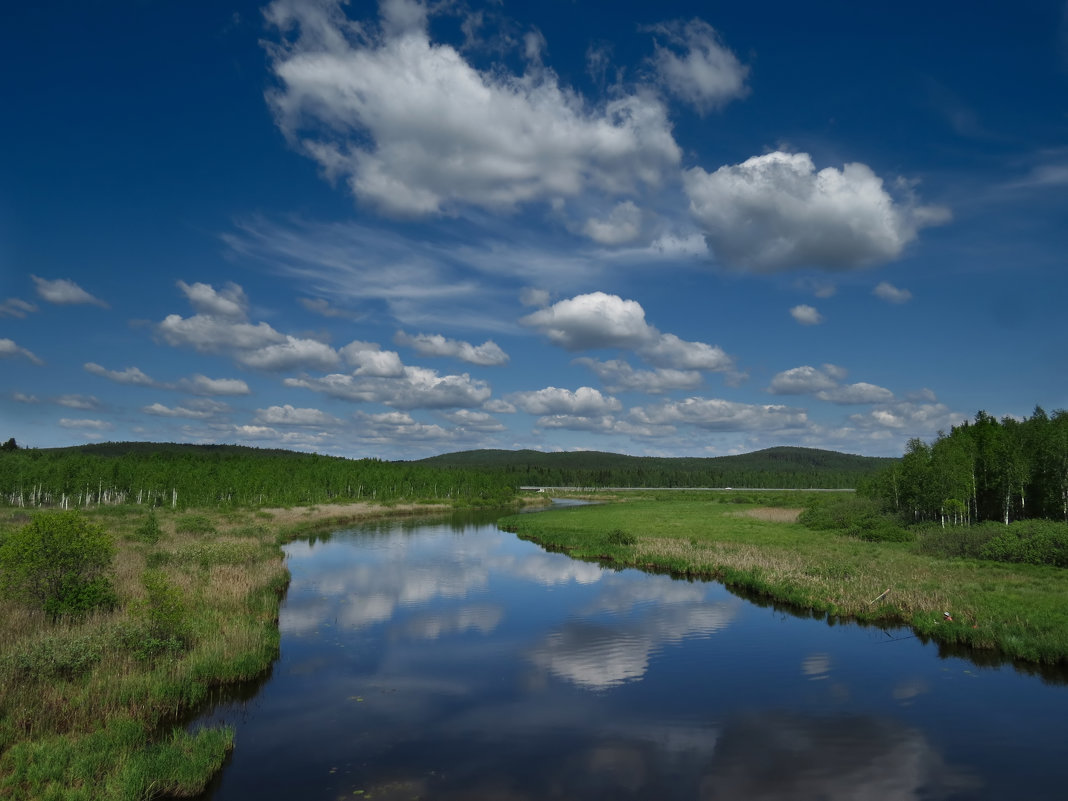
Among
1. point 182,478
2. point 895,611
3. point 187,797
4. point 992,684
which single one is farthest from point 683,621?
point 182,478

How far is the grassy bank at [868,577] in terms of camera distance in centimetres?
2727

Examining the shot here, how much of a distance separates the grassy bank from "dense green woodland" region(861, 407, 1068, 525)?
12913 mm

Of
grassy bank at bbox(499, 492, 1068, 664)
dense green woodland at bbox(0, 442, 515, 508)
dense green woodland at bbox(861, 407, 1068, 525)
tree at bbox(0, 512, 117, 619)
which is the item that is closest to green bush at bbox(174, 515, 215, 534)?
grassy bank at bbox(499, 492, 1068, 664)

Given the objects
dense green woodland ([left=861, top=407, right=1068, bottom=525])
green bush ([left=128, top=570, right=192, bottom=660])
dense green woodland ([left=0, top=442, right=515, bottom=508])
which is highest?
dense green woodland ([left=861, top=407, right=1068, bottom=525])

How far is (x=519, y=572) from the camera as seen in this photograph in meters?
48.3

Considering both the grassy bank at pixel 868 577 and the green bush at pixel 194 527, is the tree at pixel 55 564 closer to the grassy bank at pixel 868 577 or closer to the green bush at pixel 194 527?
the grassy bank at pixel 868 577

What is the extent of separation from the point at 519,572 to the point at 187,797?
34.8m

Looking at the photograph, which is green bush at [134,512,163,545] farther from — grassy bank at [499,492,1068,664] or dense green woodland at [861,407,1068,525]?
dense green woodland at [861,407,1068,525]

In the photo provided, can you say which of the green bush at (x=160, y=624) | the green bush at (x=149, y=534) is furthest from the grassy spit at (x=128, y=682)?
the green bush at (x=149, y=534)

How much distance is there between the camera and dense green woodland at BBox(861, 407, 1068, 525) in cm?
6025

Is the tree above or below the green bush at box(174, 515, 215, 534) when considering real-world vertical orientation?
above

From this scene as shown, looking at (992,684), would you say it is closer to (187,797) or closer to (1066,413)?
(187,797)

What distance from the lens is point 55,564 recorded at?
80.5ft

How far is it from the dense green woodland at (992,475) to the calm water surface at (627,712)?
44106 mm
